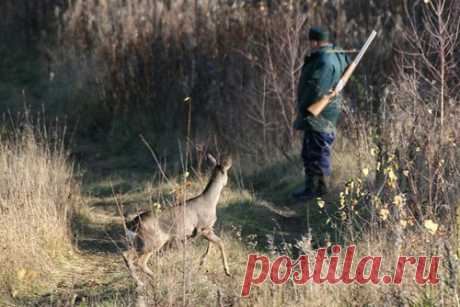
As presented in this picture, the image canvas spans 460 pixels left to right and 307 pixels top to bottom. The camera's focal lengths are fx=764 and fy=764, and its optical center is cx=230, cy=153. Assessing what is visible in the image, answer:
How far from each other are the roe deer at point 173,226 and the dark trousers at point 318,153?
7.09ft

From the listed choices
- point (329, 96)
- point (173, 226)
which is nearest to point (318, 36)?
point (329, 96)

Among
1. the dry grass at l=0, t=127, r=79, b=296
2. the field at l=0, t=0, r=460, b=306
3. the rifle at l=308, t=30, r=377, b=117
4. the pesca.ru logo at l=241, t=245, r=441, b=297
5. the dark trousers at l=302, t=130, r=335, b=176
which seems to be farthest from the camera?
the dark trousers at l=302, t=130, r=335, b=176

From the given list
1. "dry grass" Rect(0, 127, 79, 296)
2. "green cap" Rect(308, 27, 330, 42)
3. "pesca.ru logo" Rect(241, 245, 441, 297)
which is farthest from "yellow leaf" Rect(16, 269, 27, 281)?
"green cap" Rect(308, 27, 330, 42)

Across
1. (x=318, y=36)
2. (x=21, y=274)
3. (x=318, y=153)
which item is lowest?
(x=21, y=274)

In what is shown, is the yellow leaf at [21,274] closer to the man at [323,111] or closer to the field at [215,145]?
the field at [215,145]

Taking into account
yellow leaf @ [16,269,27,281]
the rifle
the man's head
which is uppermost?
the man's head

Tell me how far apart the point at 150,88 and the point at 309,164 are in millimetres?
3989

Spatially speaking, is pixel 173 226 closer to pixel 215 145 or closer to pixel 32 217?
pixel 32 217

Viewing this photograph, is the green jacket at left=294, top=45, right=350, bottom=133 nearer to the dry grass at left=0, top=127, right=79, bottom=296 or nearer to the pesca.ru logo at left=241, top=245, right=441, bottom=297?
the pesca.ru logo at left=241, top=245, right=441, bottom=297

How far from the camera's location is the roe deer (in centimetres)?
564

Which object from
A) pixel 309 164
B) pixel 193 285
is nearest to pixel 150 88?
pixel 309 164

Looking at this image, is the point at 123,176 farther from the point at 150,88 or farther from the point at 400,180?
the point at 400,180

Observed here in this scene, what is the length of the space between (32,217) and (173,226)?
1.30 meters

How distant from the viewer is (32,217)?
6219 millimetres
